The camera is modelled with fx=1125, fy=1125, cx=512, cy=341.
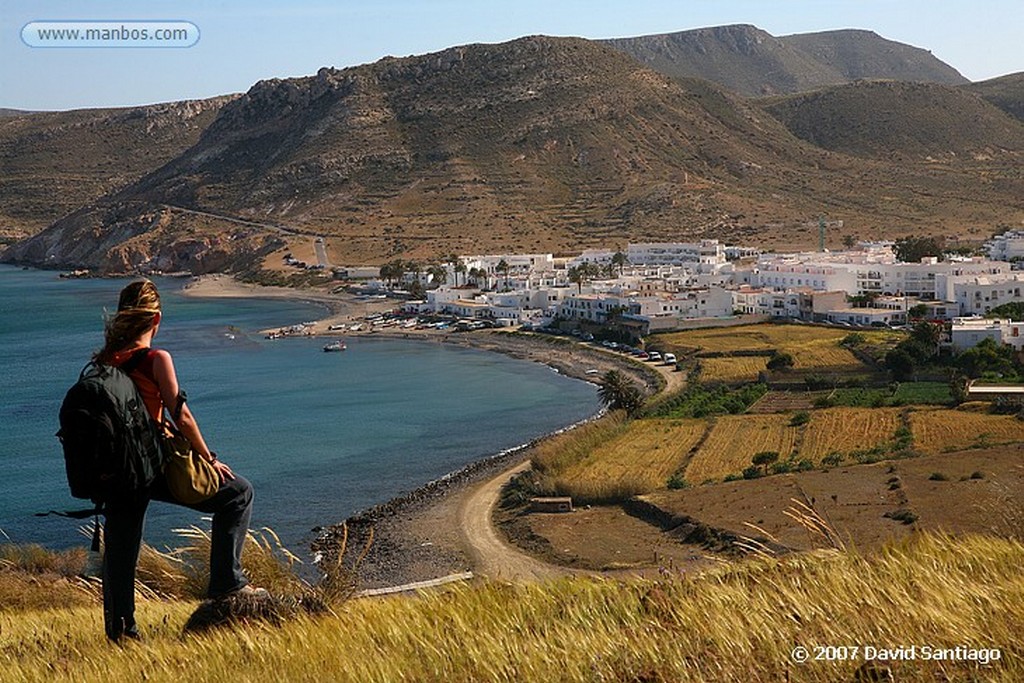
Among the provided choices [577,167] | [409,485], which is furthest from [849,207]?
[409,485]

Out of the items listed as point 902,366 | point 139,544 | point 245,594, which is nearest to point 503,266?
point 902,366

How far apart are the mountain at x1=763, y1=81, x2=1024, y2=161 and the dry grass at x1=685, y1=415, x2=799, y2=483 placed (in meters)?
89.1

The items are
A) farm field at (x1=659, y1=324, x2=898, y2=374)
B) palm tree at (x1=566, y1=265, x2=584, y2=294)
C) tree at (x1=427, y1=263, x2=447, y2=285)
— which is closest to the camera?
farm field at (x1=659, y1=324, x2=898, y2=374)

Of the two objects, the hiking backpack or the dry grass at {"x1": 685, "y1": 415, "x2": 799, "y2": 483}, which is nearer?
the hiking backpack

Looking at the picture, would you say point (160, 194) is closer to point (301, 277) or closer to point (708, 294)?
point (301, 277)

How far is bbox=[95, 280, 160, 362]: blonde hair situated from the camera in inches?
169

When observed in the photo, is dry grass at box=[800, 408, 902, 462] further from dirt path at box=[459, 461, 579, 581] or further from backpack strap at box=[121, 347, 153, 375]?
backpack strap at box=[121, 347, 153, 375]

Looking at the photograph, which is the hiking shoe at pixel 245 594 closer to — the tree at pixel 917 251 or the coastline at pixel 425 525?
the coastline at pixel 425 525

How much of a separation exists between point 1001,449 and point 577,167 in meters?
76.1

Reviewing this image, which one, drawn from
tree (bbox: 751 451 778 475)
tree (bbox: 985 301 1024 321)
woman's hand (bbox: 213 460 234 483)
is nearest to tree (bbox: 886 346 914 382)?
tree (bbox: 985 301 1024 321)

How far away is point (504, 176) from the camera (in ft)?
309

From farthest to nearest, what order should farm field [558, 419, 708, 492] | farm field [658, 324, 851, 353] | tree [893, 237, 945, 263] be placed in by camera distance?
tree [893, 237, 945, 263], farm field [658, 324, 851, 353], farm field [558, 419, 708, 492]

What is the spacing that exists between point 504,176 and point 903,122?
154 feet

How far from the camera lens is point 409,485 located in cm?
2522
